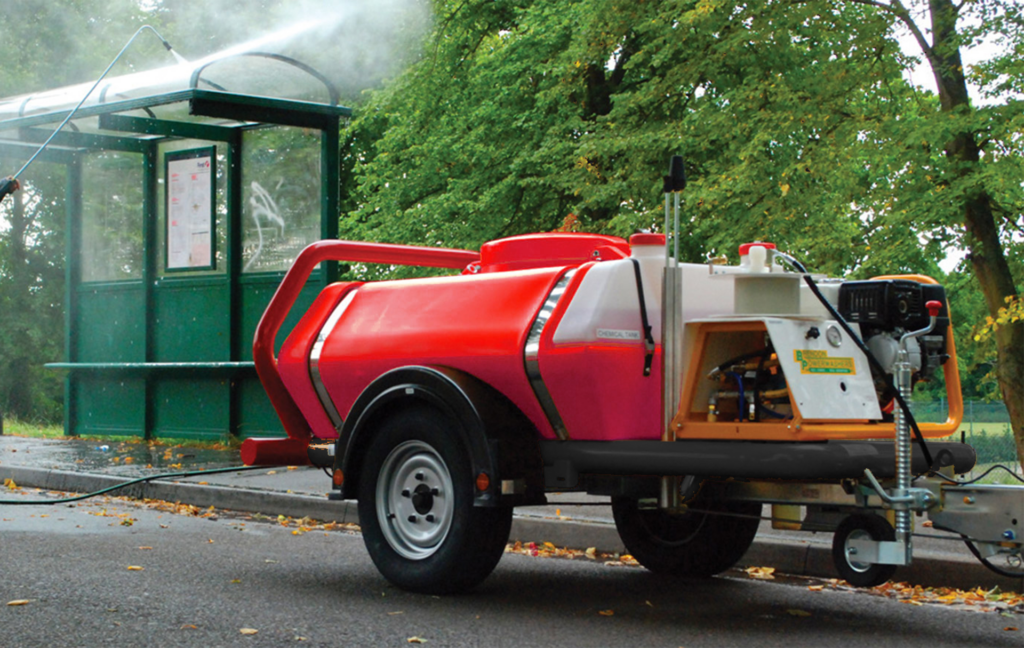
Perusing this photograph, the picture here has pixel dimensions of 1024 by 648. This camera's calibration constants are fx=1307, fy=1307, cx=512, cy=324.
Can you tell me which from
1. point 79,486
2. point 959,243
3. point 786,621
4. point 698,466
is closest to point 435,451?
point 698,466

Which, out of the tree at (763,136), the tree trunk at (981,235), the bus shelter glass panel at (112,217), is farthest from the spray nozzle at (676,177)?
the bus shelter glass panel at (112,217)

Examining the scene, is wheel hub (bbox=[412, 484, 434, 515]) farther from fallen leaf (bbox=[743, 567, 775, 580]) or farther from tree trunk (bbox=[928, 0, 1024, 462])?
tree trunk (bbox=[928, 0, 1024, 462])

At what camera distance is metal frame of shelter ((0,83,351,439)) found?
1385cm

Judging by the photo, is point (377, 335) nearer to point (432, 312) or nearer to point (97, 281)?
point (432, 312)

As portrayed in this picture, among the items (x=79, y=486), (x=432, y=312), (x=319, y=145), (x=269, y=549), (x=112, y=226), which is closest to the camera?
(x=432, y=312)

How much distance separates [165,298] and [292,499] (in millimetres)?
6036

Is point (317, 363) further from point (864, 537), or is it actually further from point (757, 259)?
point (864, 537)

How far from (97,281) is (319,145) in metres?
4.27

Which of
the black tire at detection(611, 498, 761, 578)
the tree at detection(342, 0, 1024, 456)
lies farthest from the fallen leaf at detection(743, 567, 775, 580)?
the tree at detection(342, 0, 1024, 456)

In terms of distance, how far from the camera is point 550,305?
6.07 m

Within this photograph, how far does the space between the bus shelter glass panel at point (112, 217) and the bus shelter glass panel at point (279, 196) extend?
1.90 meters

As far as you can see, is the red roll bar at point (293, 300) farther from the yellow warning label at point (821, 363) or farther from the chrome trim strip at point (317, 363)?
the yellow warning label at point (821, 363)

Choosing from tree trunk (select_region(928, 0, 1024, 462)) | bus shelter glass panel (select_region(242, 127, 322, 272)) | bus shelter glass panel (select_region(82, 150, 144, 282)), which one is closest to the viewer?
bus shelter glass panel (select_region(242, 127, 322, 272))

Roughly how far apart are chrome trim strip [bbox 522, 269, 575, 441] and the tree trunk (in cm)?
893
